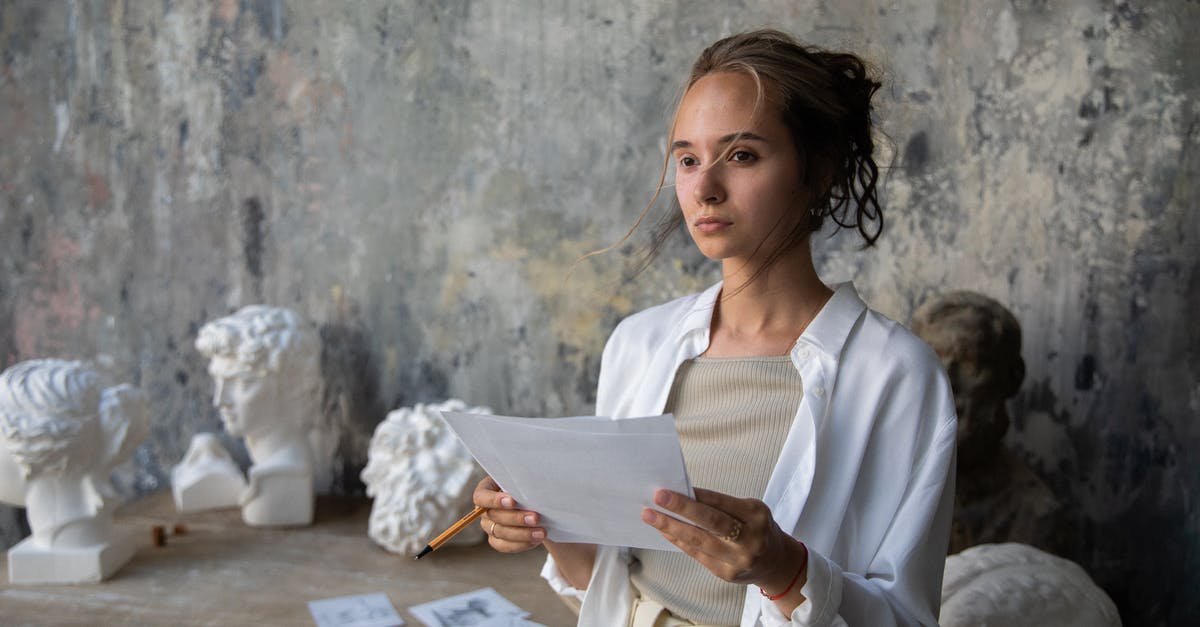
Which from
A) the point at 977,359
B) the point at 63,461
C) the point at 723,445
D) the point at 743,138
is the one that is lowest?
the point at 63,461

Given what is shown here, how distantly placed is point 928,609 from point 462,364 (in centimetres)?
227

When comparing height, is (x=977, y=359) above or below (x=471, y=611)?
above

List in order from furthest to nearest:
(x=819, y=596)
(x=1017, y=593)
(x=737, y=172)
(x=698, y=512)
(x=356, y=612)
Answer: (x=356, y=612) → (x=1017, y=593) → (x=737, y=172) → (x=819, y=596) → (x=698, y=512)

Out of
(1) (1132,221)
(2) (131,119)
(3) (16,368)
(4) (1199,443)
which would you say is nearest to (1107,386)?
(4) (1199,443)

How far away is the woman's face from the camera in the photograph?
5.17 feet

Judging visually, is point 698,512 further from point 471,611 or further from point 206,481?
point 206,481

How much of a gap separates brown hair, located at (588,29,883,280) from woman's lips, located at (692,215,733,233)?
9cm

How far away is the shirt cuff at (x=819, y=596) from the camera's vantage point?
1337mm

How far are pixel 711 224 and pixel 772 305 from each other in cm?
24

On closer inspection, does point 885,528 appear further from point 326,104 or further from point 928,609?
point 326,104

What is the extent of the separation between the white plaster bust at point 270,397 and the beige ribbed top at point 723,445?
1.79 m

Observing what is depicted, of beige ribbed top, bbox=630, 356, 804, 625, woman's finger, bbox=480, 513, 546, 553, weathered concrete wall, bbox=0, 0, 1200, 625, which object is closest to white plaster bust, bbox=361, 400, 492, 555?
weathered concrete wall, bbox=0, 0, 1200, 625

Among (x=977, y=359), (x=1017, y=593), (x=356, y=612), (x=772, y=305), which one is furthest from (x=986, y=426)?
(x=356, y=612)

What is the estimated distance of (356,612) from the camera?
8.14 ft
